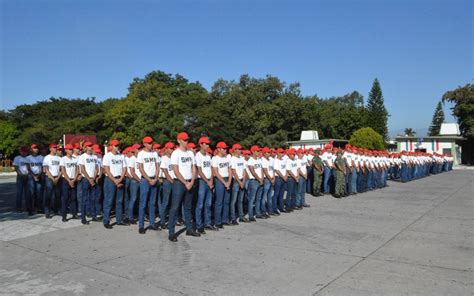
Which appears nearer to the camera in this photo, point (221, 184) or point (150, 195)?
point (150, 195)

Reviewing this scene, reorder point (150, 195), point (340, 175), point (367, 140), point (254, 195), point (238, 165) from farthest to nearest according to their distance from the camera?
point (367, 140) → point (340, 175) → point (254, 195) → point (238, 165) → point (150, 195)

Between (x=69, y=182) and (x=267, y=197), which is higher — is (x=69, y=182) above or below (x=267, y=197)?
above

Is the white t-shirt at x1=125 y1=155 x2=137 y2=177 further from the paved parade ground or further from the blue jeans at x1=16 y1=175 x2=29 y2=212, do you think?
the blue jeans at x1=16 y1=175 x2=29 y2=212

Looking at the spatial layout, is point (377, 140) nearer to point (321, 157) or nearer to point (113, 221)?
point (321, 157)

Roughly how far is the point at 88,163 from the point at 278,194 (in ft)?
15.6

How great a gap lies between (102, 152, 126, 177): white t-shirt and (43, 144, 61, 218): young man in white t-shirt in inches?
77.3

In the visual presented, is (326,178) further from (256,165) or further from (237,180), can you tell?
(237,180)

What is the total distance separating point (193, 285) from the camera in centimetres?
503

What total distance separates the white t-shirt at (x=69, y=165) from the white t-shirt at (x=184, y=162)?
339 centimetres

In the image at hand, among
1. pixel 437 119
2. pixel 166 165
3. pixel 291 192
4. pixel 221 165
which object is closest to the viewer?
pixel 166 165

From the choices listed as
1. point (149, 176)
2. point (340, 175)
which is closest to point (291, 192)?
point (340, 175)

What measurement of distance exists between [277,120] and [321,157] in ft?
114

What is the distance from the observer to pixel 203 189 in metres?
8.40

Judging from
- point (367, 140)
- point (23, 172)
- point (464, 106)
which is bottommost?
point (23, 172)
